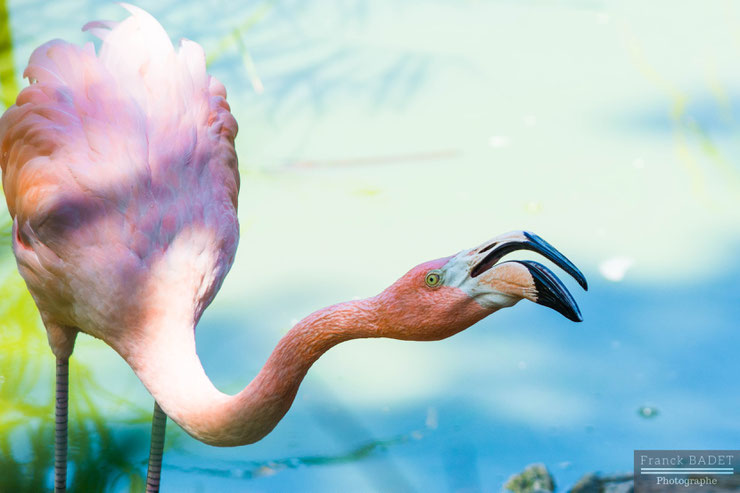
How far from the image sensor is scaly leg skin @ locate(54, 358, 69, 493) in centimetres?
292

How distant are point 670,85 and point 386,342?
2696 mm

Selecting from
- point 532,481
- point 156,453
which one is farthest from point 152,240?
point 532,481

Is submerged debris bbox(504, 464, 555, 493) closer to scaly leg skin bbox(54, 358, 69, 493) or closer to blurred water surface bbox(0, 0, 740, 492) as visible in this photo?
blurred water surface bbox(0, 0, 740, 492)

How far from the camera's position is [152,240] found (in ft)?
8.14

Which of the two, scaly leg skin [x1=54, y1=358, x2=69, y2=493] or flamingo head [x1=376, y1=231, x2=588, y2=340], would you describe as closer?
flamingo head [x1=376, y1=231, x2=588, y2=340]

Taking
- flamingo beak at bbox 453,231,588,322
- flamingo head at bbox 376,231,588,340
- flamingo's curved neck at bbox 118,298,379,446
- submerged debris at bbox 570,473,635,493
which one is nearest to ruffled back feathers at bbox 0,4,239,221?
flamingo's curved neck at bbox 118,298,379,446

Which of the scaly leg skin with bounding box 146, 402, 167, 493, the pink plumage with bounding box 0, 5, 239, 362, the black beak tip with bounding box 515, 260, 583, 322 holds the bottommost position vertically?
the scaly leg skin with bounding box 146, 402, 167, 493

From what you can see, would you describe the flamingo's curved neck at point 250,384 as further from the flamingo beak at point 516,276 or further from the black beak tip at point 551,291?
the black beak tip at point 551,291

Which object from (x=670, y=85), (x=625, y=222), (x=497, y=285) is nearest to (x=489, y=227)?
(x=625, y=222)

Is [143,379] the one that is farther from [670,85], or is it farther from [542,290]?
[670,85]

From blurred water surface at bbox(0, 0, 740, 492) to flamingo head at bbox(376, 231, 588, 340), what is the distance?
128 centimetres

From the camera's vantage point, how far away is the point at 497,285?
1.91 metres

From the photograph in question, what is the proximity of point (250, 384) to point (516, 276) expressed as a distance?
76cm
